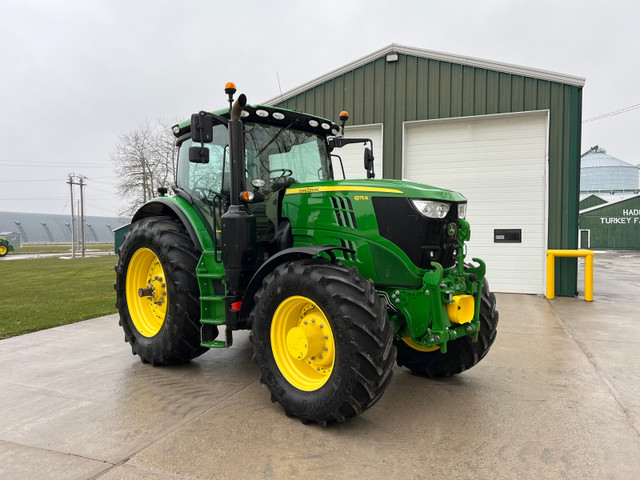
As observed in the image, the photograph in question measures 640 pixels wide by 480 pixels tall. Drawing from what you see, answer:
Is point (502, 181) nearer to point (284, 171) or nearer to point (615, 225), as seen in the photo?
point (284, 171)

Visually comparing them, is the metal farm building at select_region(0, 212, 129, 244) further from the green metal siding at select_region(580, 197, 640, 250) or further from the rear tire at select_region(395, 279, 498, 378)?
the rear tire at select_region(395, 279, 498, 378)

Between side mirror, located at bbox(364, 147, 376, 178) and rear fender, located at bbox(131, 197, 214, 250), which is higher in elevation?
side mirror, located at bbox(364, 147, 376, 178)

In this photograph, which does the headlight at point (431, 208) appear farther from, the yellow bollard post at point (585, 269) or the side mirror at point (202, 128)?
the yellow bollard post at point (585, 269)

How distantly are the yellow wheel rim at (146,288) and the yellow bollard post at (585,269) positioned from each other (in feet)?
24.2

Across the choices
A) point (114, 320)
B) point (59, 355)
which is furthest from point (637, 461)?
point (114, 320)

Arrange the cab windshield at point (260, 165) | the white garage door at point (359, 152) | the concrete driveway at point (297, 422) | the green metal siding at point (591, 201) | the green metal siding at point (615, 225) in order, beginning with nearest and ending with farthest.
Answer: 1. the concrete driveway at point (297, 422)
2. the cab windshield at point (260, 165)
3. the white garage door at point (359, 152)
4. the green metal siding at point (615, 225)
5. the green metal siding at point (591, 201)

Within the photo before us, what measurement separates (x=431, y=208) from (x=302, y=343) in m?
1.38

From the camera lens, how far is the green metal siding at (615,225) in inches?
1166

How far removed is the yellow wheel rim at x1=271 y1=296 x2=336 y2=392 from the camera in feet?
10.6

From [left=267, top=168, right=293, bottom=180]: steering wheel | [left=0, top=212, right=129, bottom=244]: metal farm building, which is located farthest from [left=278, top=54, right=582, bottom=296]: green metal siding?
[left=0, top=212, right=129, bottom=244]: metal farm building

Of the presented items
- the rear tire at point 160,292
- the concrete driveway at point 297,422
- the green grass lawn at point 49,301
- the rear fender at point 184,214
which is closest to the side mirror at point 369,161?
the rear fender at point 184,214

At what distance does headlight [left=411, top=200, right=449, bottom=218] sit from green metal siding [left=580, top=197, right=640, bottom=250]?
31399 mm

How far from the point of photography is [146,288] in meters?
4.59

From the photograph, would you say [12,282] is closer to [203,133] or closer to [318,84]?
[318,84]
